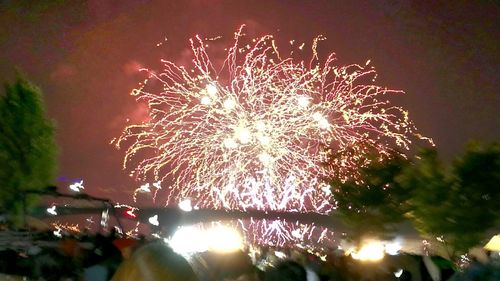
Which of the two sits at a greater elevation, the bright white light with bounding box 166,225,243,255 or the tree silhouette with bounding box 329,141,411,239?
the tree silhouette with bounding box 329,141,411,239

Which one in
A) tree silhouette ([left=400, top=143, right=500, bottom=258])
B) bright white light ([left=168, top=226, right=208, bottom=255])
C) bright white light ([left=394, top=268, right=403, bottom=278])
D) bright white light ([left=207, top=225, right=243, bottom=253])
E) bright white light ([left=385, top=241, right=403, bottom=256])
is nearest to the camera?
bright white light ([left=168, top=226, right=208, bottom=255])

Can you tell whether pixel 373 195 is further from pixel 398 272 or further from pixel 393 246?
pixel 398 272

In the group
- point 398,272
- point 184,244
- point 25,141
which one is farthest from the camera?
point 25,141

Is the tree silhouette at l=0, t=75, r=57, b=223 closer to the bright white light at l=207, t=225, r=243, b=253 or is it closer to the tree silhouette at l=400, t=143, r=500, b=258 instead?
the bright white light at l=207, t=225, r=243, b=253

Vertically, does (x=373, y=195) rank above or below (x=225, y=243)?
above

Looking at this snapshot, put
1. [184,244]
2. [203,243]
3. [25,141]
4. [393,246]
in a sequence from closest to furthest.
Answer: [184,244] < [203,243] < [25,141] < [393,246]

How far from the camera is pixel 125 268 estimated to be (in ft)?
22.8

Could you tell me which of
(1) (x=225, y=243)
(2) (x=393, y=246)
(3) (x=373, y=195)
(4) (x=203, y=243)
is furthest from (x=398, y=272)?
(2) (x=393, y=246)

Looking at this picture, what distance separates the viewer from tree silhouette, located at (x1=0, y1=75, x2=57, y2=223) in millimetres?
17047

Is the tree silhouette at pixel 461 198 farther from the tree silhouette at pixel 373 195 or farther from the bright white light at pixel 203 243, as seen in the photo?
the bright white light at pixel 203 243

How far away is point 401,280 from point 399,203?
7.62 metres

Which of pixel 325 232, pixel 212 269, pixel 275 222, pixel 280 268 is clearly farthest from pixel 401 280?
pixel 325 232

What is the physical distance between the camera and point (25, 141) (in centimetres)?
1753

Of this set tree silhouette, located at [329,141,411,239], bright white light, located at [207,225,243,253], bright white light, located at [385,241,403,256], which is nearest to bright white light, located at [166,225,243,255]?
bright white light, located at [207,225,243,253]
